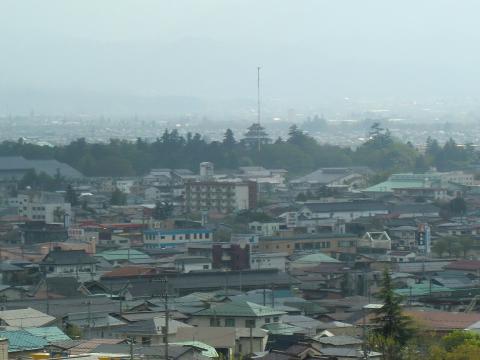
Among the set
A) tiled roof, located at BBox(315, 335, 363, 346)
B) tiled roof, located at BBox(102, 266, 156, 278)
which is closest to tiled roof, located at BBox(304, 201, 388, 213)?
tiled roof, located at BBox(102, 266, 156, 278)

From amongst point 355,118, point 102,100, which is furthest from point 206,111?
point 355,118

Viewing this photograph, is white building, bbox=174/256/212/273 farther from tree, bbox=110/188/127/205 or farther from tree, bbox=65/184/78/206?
tree, bbox=110/188/127/205

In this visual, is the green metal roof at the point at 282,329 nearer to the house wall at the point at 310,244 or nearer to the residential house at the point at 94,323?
the residential house at the point at 94,323

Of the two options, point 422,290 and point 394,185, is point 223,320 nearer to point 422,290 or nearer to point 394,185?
point 422,290

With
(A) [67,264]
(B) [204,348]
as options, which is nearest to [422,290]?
(A) [67,264]

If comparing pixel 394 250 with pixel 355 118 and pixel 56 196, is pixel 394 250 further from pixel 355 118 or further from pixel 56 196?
pixel 355 118
